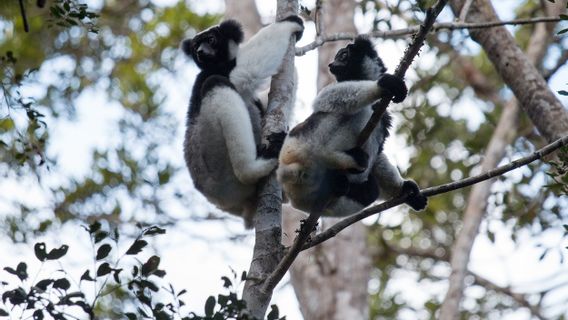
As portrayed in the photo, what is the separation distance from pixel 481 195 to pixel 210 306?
553 cm

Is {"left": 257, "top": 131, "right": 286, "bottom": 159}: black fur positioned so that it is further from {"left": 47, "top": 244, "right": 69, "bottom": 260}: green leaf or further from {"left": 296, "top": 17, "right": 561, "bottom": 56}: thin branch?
{"left": 47, "top": 244, "right": 69, "bottom": 260}: green leaf

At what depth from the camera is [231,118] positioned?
565 centimetres

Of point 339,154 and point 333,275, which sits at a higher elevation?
point 333,275

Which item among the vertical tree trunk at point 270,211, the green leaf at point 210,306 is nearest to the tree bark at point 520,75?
the vertical tree trunk at point 270,211

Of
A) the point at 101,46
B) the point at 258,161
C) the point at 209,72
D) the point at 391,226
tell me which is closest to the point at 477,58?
the point at 391,226

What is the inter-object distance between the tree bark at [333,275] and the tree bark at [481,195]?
117 centimetres

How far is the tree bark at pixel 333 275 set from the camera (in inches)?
329

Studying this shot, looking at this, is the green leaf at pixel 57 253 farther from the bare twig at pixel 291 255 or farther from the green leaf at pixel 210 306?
the bare twig at pixel 291 255

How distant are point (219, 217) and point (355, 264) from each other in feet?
10.2

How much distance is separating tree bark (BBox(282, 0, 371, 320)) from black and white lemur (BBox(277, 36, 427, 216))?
340cm

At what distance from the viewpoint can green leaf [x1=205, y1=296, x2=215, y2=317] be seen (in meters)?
3.17

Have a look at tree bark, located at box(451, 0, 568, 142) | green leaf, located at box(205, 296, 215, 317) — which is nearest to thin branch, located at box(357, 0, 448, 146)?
green leaf, located at box(205, 296, 215, 317)

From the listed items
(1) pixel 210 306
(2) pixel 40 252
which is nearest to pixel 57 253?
(2) pixel 40 252

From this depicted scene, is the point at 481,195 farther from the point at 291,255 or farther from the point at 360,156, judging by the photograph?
the point at 291,255
